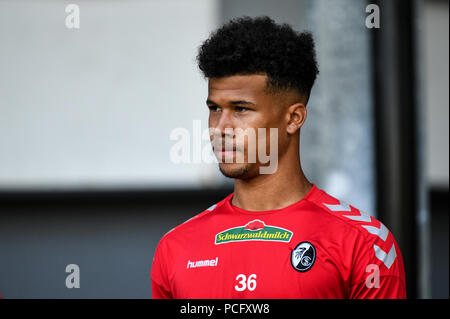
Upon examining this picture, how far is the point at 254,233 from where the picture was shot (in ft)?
5.87

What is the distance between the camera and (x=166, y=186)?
13.3 feet

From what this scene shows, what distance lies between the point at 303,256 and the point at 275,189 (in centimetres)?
25

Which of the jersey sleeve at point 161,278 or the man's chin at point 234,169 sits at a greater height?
the man's chin at point 234,169

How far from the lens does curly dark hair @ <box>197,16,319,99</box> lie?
5.75 feet

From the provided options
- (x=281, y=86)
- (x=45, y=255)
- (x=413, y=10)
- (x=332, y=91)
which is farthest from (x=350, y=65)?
(x=45, y=255)

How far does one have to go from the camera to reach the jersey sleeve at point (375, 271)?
1653 millimetres

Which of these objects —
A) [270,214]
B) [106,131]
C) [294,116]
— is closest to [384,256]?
[270,214]

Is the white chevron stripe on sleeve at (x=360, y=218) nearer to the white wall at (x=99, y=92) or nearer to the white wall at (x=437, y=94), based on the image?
the white wall at (x=99, y=92)

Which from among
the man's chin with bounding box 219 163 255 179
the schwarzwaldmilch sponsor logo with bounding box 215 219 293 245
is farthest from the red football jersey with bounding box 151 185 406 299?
the man's chin with bounding box 219 163 255 179

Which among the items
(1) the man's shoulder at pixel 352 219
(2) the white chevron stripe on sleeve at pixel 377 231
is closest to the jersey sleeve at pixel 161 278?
(1) the man's shoulder at pixel 352 219

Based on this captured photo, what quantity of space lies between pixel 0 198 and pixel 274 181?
276 cm

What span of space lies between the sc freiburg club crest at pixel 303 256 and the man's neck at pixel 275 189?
0.58ft
